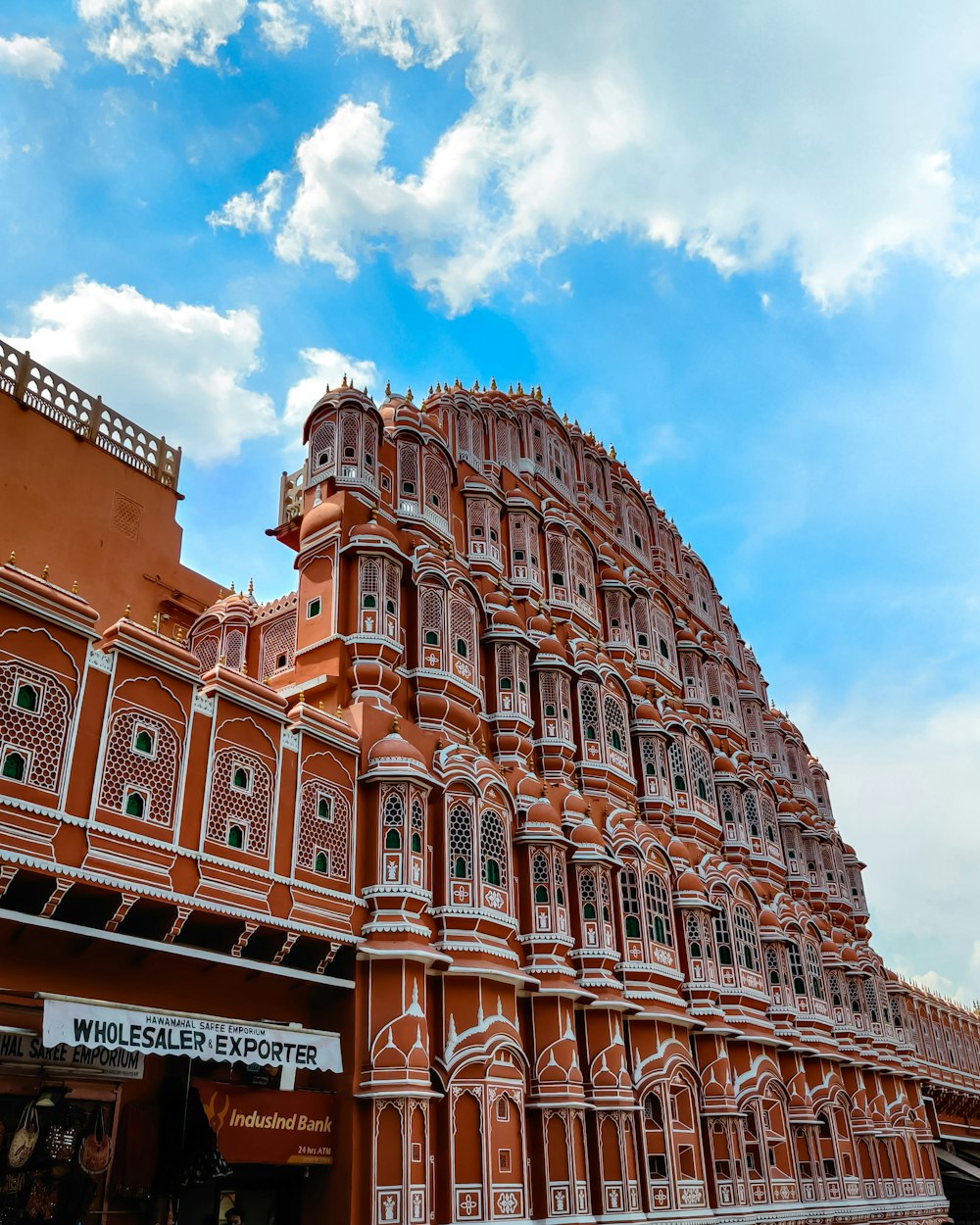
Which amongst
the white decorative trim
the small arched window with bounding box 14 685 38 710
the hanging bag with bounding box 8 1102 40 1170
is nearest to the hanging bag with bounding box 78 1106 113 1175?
the hanging bag with bounding box 8 1102 40 1170

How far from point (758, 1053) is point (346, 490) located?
1928 cm

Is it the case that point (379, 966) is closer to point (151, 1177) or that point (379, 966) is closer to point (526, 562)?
point (151, 1177)

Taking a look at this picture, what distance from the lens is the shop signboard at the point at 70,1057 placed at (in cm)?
1439

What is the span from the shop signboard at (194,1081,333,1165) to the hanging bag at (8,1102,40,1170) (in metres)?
2.38

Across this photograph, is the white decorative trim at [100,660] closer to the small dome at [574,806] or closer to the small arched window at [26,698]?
the small arched window at [26,698]

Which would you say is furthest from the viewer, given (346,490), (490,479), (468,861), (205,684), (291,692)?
(490,479)

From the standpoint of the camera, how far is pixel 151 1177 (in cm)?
1577

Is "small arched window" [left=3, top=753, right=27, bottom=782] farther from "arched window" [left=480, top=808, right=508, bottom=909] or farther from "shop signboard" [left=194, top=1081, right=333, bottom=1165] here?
"arched window" [left=480, top=808, right=508, bottom=909]

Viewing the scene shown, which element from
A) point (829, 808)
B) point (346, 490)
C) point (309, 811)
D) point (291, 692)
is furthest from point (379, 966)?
point (829, 808)

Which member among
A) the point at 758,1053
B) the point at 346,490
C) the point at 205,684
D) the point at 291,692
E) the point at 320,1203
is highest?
the point at 346,490

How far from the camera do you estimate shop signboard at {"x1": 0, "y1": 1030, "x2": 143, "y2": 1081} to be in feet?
47.2

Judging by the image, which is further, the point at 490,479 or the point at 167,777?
the point at 490,479

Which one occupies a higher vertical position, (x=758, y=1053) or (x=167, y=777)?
(x=167, y=777)

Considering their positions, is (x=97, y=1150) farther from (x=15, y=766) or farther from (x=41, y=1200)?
(x=15, y=766)
